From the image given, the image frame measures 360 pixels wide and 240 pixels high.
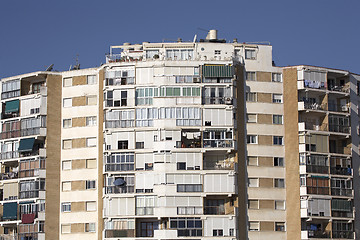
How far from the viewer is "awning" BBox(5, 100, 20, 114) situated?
114625mm

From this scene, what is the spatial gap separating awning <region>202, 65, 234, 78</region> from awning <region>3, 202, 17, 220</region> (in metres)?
29.8

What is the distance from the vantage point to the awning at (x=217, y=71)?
106875 mm

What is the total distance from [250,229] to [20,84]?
36.4 metres

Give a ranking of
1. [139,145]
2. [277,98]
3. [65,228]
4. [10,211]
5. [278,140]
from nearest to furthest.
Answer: [139,145] → [65,228] → [278,140] → [277,98] → [10,211]

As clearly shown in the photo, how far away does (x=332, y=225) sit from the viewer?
108 metres

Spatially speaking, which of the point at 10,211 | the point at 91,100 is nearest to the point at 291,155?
the point at 91,100

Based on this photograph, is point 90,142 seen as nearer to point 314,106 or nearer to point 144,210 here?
point 144,210

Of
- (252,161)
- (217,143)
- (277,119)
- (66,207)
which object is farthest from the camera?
(277,119)

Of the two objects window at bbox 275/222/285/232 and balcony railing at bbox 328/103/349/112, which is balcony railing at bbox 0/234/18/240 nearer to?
window at bbox 275/222/285/232

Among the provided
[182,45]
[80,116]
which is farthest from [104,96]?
[182,45]

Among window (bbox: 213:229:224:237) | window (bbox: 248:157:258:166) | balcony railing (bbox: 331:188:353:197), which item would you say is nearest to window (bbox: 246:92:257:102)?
window (bbox: 248:157:258:166)

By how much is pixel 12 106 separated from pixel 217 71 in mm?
28560

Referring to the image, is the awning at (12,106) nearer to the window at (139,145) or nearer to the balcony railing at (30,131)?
the balcony railing at (30,131)

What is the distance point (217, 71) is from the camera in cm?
10700
